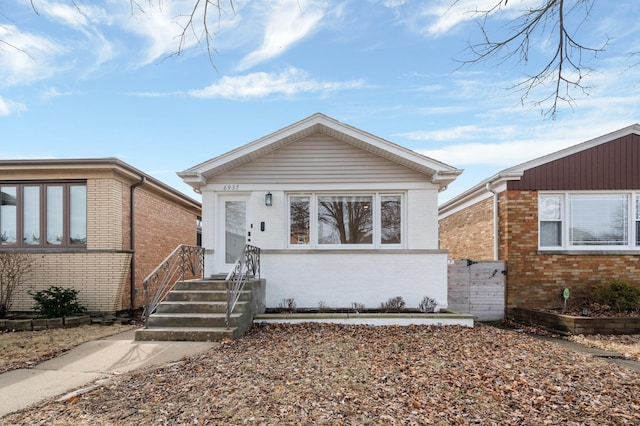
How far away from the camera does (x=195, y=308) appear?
7066 millimetres

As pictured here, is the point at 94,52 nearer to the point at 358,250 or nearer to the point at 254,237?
the point at 254,237

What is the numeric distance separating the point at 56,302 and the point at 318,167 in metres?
6.80

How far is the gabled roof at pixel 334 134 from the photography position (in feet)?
27.8

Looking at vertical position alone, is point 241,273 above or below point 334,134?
below

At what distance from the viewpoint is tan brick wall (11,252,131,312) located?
8898 millimetres

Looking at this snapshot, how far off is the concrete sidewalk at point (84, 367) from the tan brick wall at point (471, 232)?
8637mm

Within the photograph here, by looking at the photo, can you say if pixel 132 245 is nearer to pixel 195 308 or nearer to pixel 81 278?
pixel 81 278

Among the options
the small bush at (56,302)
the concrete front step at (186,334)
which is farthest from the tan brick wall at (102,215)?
the concrete front step at (186,334)

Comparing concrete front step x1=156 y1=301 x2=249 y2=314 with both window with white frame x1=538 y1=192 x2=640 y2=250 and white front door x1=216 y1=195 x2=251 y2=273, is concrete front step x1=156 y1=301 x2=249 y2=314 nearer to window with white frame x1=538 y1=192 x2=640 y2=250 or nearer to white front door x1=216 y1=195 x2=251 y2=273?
white front door x1=216 y1=195 x2=251 y2=273

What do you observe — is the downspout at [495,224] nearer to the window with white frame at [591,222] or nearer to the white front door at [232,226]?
the window with white frame at [591,222]

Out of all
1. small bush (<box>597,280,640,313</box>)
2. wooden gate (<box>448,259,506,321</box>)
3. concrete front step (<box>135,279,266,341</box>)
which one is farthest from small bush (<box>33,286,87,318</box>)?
small bush (<box>597,280,640,313</box>)

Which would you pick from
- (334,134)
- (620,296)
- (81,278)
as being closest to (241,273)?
(334,134)

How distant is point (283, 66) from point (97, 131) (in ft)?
23.1

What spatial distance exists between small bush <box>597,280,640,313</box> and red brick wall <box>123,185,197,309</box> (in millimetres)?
12115
